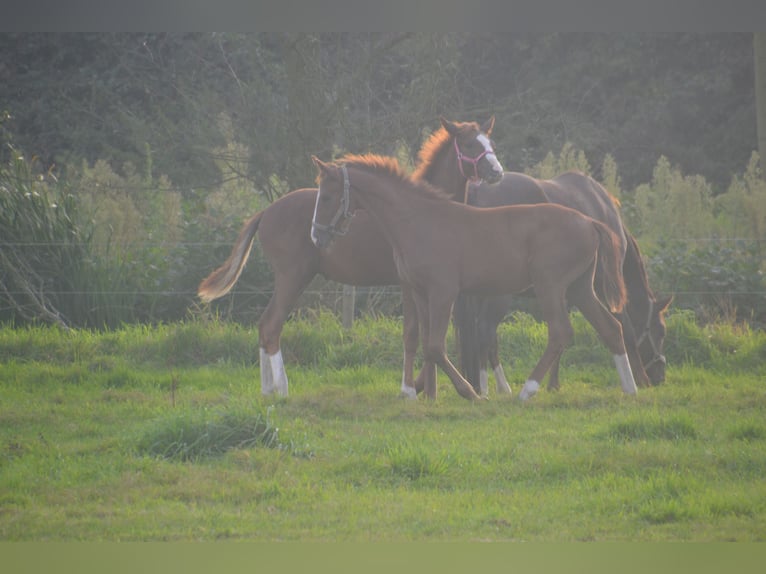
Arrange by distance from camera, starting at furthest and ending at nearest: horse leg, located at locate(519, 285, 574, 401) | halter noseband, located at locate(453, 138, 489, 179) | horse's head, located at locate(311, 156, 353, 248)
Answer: halter noseband, located at locate(453, 138, 489, 179), horse leg, located at locate(519, 285, 574, 401), horse's head, located at locate(311, 156, 353, 248)

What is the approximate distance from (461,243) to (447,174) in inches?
25.2

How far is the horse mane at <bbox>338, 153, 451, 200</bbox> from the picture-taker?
6.64 meters

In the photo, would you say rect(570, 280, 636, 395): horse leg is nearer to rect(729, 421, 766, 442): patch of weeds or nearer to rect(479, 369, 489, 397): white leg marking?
rect(479, 369, 489, 397): white leg marking

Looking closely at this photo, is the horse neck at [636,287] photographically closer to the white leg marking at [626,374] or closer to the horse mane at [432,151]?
the white leg marking at [626,374]

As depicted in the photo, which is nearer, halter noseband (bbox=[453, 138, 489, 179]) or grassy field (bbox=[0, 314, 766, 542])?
grassy field (bbox=[0, 314, 766, 542])

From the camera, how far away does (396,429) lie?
5965 millimetres

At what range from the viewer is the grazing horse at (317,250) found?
696cm

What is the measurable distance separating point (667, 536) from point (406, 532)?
103cm

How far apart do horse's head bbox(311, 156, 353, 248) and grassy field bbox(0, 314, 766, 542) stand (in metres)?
1.00

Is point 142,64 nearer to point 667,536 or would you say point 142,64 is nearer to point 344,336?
point 344,336

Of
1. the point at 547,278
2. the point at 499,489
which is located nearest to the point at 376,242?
the point at 547,278

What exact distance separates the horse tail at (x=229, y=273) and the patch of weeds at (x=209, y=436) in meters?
1.64

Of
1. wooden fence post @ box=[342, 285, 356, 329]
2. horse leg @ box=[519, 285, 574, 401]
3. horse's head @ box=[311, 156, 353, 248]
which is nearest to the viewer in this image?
horse's head @ box=[311, 156, 353, 248]

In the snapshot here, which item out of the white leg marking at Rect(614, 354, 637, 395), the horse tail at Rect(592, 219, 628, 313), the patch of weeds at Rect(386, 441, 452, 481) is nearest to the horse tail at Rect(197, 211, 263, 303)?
the horse tail at Rect(592, 219, 628, 313)
